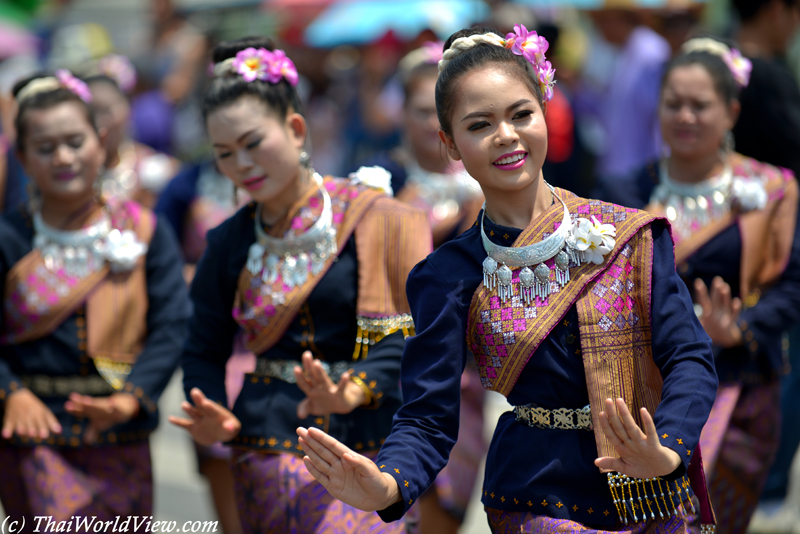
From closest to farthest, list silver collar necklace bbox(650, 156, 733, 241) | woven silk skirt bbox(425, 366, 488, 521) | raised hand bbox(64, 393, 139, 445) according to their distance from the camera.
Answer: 1. raised hand bbox(64, 393, 139, 445)
2. silver collar necklace bbox(650, 156, 733, 241)
3. woven silk skirt bbox(425, 366, 488, 521)

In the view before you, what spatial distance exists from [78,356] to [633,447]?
2400 mm

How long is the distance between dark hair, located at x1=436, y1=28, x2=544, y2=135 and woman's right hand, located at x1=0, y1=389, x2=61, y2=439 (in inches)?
78.6

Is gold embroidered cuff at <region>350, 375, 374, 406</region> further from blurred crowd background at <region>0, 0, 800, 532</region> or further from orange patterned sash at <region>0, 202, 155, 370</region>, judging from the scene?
blurred crowd background at <region>0, 0, 800, 532</region>

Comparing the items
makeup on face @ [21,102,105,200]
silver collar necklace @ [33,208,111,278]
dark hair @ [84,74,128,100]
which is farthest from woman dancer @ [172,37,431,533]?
dark hair @ [84,74,128,100]

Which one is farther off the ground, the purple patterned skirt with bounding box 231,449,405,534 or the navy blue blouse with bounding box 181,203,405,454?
the navy blue blouse with bounding box 181,203,405,454

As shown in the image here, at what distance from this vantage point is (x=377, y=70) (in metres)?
10.2

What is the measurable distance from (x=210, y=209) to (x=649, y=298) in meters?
3.62

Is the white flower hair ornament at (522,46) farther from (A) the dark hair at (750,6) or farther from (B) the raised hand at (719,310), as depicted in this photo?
(A) the dark hair at (750,6)

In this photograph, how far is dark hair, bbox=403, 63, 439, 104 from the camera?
16.1 ft

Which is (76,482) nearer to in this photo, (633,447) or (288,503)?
(288,503)

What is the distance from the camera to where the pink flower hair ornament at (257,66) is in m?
3.30

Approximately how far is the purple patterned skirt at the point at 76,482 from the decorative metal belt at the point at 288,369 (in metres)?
0.88

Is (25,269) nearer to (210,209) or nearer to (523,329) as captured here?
(210,209)

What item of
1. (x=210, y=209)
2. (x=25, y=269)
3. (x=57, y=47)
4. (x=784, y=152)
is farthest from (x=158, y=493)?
(x=57, y=47)
